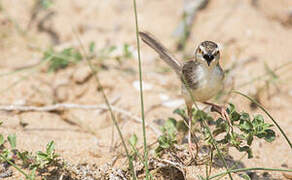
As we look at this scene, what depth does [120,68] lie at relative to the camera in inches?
192

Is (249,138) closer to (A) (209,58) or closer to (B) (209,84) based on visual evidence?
(B) (209,84)

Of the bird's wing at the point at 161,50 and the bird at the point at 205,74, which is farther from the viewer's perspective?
the bird's wing at the point at 161,50

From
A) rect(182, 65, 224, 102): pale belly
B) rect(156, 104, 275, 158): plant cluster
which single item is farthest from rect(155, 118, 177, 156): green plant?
rect(182, 65, 224, 102): pale belly

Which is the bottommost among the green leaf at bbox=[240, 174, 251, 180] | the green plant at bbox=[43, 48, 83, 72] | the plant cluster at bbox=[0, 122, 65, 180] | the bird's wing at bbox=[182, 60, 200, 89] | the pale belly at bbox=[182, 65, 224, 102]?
the green leaf at bbox=[240, 174, 251, 180]

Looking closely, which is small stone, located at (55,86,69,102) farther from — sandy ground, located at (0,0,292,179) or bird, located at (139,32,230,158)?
bird, located at (139,32,230,158)

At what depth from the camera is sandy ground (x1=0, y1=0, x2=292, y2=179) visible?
11.5 feet

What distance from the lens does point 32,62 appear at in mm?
4801

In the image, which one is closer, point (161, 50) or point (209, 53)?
point (209, 53)

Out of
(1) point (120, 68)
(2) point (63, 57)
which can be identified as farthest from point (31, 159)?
(1) point (120, 68)

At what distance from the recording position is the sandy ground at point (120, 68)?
11.5 ft

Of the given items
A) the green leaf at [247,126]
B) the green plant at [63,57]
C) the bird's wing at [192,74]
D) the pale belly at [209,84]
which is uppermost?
the green plant at [63,57]

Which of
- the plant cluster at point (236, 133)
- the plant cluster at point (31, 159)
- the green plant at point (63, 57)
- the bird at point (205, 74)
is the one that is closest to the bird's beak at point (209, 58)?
the bird at point (205, 74)

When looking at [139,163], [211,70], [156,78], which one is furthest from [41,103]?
[211,70]

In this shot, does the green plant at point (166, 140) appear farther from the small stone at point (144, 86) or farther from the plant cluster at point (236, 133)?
the small stone at point (144, 86)
